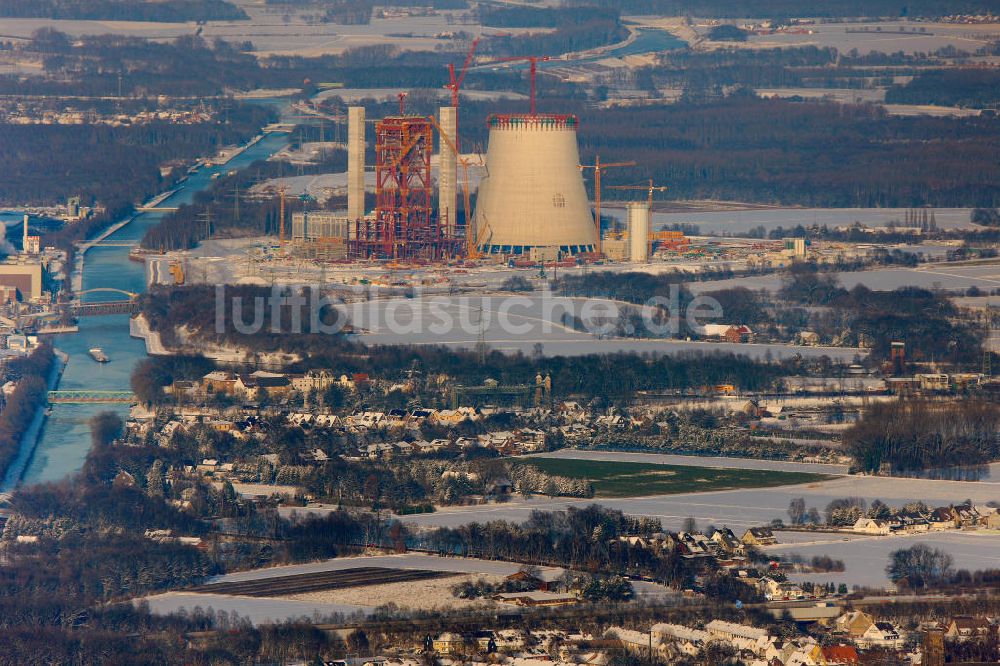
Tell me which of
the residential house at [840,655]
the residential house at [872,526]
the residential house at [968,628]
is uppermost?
the residential house at [872,526]

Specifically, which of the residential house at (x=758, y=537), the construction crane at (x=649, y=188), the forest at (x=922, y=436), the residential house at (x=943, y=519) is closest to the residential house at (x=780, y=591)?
the residential house at (x=758, y=537)

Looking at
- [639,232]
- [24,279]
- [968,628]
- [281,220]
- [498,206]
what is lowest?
[968,628]

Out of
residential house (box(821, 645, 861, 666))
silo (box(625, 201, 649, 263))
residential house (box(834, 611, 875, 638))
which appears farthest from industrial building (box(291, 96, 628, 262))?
residential house (box(821, 645, 861, 666))

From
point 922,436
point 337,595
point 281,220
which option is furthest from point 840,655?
point 281,220

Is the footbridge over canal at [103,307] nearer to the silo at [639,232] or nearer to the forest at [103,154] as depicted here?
the silo at [639,232]

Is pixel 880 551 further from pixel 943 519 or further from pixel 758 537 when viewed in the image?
pixel 943 519

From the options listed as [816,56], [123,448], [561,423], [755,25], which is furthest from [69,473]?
[755,25]

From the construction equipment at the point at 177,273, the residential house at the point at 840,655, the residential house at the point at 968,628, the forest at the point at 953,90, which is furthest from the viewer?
the forest at the point at 953,90
